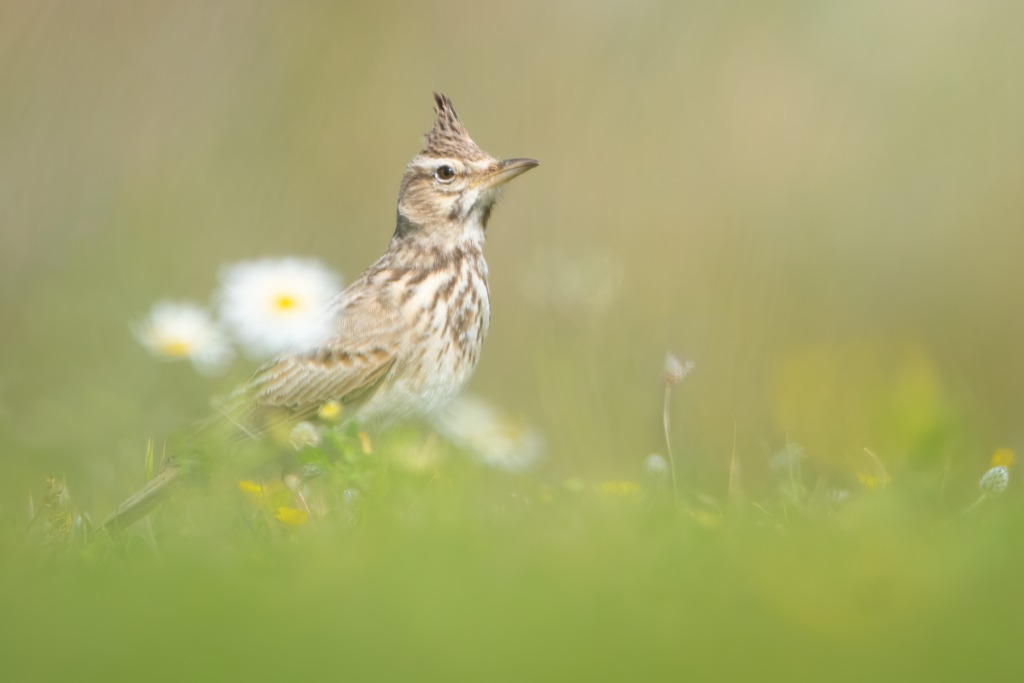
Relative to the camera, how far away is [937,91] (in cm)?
1080

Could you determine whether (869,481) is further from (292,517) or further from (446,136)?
(446,136)

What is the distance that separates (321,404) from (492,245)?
4.66 meters

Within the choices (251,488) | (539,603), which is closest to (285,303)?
(251,488)

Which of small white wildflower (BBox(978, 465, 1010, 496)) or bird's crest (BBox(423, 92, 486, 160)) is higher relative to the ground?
bird's crest (BBox(423, 92, 486, 160))

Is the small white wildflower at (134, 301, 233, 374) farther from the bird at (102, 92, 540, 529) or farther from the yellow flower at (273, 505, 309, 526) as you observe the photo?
the yellow flower at (273, 505, 309, 526)

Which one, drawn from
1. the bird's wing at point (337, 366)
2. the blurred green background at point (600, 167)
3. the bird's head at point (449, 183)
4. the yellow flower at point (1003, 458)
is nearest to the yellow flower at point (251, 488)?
the bird's wing at point (337, 366)

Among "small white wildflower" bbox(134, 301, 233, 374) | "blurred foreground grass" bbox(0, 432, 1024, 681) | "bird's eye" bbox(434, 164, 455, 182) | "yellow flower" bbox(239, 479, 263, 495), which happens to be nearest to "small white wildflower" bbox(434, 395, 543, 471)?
"yellow flower" bbox(239, 479, 263, 495)

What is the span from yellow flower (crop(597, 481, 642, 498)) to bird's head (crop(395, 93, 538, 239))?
7.77ft

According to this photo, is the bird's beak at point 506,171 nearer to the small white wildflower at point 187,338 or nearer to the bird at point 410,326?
the bird at point 410,326

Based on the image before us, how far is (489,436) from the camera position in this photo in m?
5.45

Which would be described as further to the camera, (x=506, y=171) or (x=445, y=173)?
(x=445, y=173)

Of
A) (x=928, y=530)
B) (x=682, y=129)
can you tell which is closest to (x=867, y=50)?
(x=682, y=129)

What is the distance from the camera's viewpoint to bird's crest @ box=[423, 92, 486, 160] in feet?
22.5

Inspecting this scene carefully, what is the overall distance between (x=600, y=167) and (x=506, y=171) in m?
3.73
